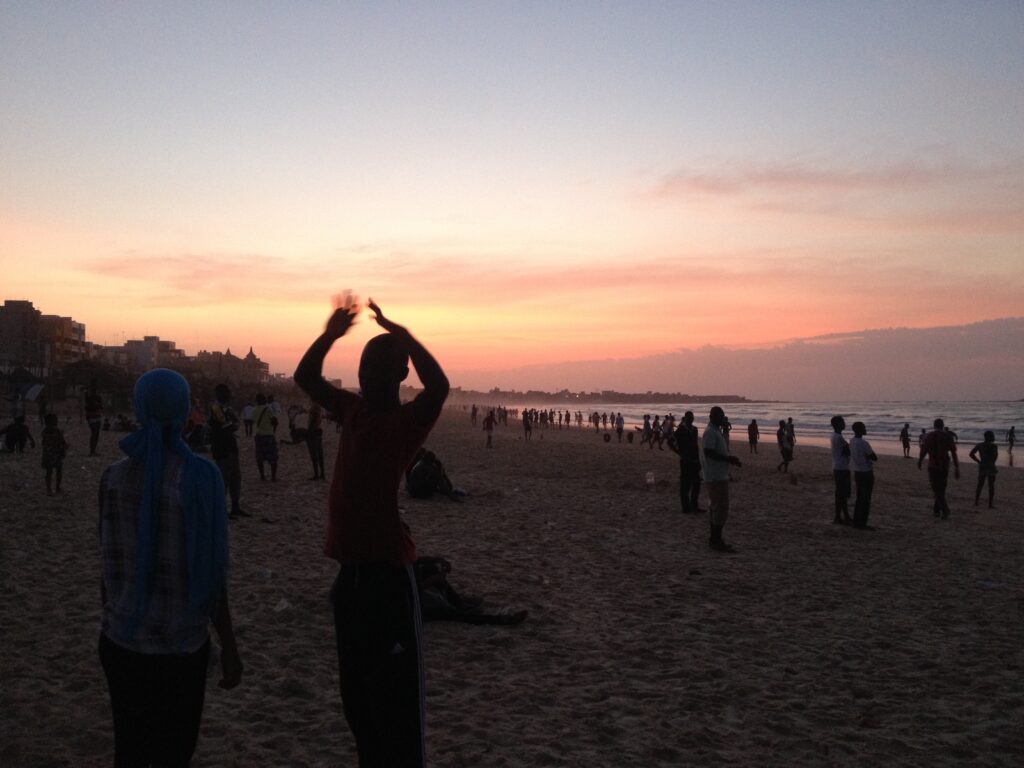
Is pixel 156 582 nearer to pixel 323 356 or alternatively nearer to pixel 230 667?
pixel 230 667

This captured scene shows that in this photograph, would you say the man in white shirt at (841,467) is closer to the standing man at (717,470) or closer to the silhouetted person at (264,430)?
the standing man at (717,470)

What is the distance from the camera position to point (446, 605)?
7.17m

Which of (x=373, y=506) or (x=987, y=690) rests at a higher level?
(x=373, y=506)

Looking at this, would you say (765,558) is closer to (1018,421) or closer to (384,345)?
(384,345)

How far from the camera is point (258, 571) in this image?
8.84m

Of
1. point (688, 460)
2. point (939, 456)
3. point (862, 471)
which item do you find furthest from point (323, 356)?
point (939, 456)

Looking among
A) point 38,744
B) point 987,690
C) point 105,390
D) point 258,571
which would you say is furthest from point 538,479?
point 105,390

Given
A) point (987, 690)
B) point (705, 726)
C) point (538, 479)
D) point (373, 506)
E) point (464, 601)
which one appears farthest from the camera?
point (538, 479)

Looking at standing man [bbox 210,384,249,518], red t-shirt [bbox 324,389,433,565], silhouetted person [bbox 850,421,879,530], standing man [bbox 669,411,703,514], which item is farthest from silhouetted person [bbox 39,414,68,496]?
silhouetted person [bbox 850,421,879,530]

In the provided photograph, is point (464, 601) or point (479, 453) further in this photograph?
point (479, 453)

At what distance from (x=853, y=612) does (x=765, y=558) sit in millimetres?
2794

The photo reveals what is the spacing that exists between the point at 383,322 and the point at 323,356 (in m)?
0.32

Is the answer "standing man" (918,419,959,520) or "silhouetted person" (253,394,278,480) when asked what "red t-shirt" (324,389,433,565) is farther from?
"standing man" (918,419,959,520)

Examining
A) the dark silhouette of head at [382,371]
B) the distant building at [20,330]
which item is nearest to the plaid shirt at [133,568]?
the dark silhouette of head at [382,371]
